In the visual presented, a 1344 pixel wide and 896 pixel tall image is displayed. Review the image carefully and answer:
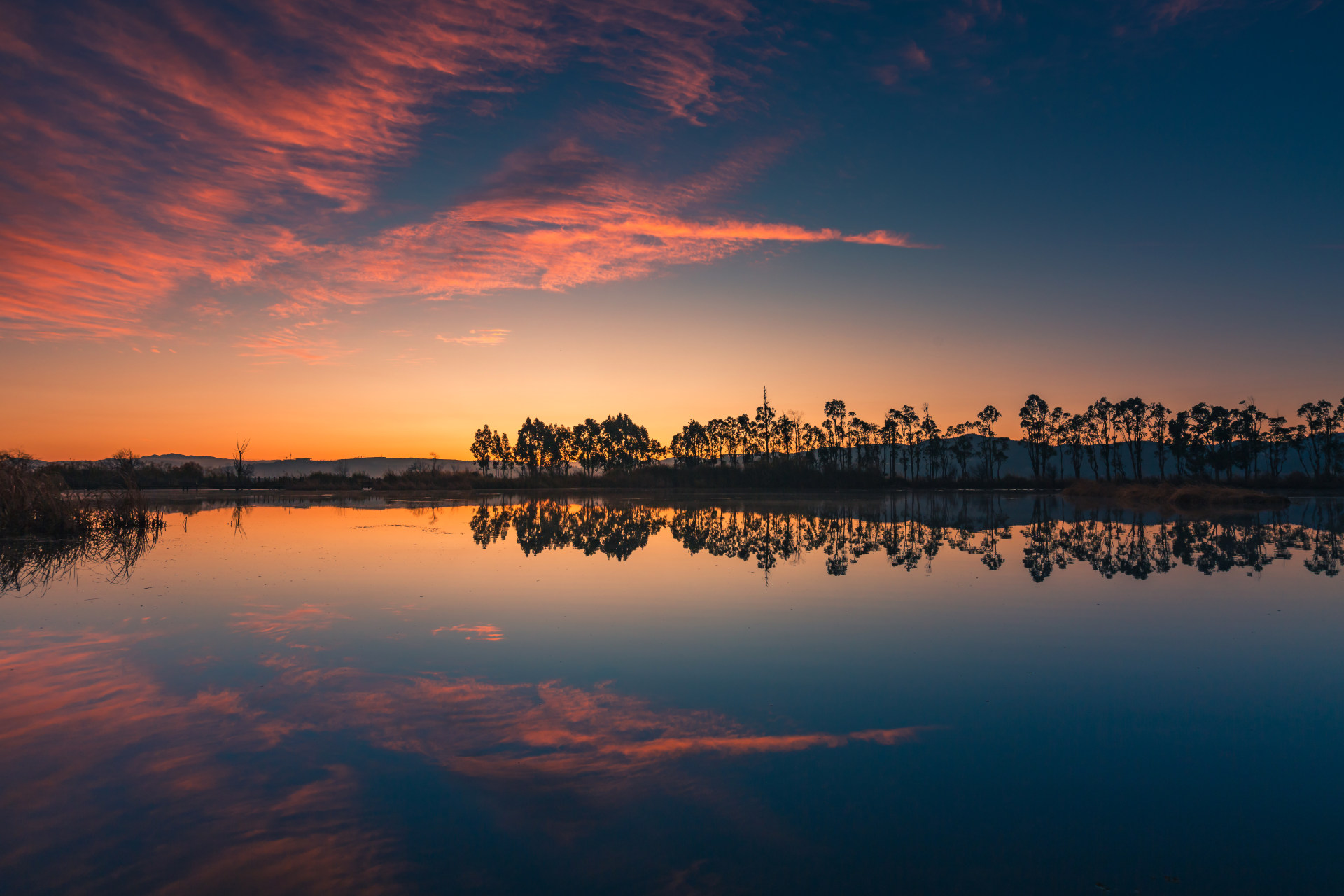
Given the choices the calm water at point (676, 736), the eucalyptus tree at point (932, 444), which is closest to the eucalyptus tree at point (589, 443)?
the eucalyptus tree at point (932, 444)

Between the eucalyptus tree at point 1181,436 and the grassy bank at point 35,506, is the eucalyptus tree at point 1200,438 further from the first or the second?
the grassy bank at point 35,506

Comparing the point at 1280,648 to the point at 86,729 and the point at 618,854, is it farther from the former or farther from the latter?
the point at 86,729

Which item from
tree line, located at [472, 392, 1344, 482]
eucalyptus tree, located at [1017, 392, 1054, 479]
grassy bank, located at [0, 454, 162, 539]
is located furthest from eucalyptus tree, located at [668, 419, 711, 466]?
grassy bank, located at [0, 454, 162, 539]

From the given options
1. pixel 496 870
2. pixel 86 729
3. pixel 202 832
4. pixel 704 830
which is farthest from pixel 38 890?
pixel 704 830

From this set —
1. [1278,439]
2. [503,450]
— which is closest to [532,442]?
[503,450]

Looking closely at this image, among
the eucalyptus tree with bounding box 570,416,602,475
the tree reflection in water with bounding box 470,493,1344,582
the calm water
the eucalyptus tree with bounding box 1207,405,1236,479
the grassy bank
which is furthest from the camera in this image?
the eucalyptus tree with bounding box 570,416,602,475

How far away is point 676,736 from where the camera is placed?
4.54 metres

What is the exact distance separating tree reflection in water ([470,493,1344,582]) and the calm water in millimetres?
2594

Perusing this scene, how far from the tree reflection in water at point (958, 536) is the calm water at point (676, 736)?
2.59 meters

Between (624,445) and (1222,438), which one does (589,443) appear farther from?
(1222,438)

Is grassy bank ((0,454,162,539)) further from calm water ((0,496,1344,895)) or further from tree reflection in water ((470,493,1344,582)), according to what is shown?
tree reflection in water ((470,493,1344,582))

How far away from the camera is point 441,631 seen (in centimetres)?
752

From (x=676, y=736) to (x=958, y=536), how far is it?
15.4 metres

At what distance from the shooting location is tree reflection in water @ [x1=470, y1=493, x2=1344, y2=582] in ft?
42.6
